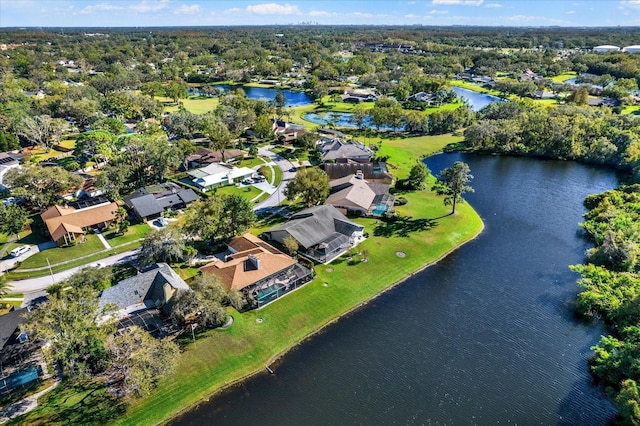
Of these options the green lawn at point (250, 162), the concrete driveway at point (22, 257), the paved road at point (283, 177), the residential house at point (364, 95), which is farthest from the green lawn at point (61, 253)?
the residential house at point (364, 95)

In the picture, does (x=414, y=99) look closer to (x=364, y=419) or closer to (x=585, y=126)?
(x=585, y=126)

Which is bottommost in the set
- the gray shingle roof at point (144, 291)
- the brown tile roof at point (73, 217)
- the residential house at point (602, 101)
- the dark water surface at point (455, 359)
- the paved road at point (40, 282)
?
the dark water surface at point (455, 359)

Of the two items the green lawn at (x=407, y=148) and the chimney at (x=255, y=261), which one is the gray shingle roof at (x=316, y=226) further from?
the green lawn at (x=407, y=148)

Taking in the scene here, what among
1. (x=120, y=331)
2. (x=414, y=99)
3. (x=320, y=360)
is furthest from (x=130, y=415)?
(x=414, y=99)

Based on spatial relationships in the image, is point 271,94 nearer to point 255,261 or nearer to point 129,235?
point 129,235

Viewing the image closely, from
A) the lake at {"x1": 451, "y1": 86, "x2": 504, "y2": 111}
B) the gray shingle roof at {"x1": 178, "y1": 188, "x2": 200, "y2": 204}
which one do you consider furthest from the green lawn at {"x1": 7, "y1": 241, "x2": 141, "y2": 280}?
the lake at {"x1": 451, "y1": 86, "x2": 504, "y2": 111}

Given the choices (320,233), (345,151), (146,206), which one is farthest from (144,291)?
(345,151)

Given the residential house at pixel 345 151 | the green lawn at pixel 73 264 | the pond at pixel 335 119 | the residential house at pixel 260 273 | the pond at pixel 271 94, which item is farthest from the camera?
the pond at pixel 271 94
